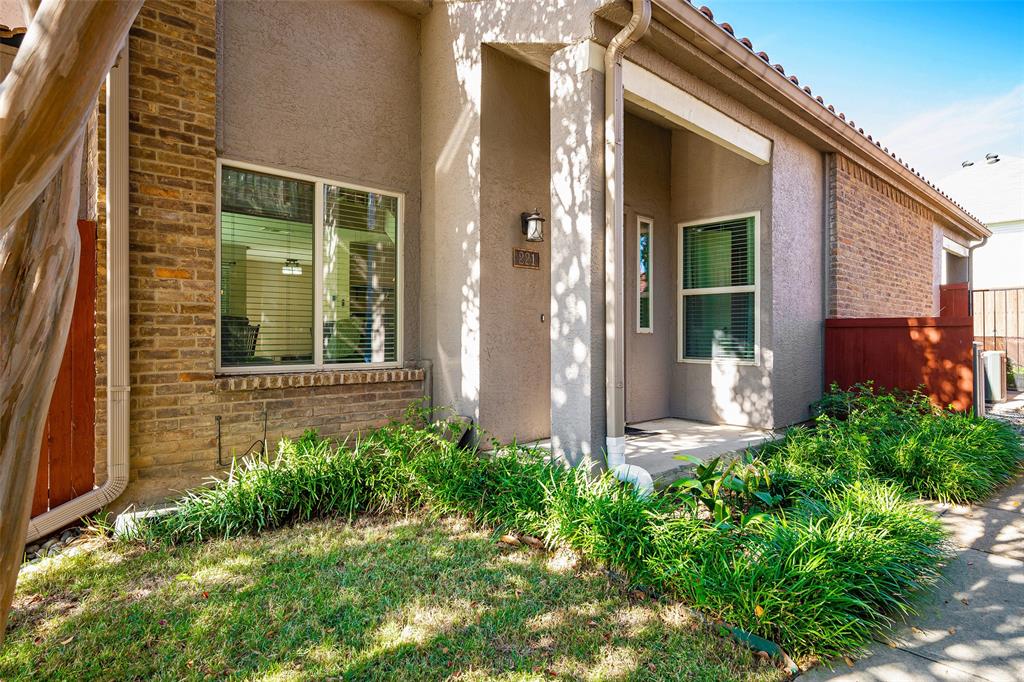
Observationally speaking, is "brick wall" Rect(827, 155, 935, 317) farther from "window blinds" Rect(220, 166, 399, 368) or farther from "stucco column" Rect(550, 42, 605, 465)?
"window blinds" Rect(220, 166, 399, 368)

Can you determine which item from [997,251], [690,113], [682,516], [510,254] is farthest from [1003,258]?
[682,516]

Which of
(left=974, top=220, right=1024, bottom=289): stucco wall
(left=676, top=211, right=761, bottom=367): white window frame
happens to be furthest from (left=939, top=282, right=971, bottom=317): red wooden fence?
(left=974, top=220, right=1024, bottom=289): stucco wall

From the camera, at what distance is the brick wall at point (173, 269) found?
163 inches

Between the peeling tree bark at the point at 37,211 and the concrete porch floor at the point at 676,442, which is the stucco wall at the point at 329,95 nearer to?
the concrete porch floor at the point at 676,442

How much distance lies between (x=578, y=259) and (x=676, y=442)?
246cm

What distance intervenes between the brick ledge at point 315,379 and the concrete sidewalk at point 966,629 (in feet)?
13.4

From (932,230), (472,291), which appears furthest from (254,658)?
(932,230)

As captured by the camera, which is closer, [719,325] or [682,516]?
[682,516]

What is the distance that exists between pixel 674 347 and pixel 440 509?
419cm

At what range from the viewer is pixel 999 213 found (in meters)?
18.7

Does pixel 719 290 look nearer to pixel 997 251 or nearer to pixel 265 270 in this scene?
pixel 265 270

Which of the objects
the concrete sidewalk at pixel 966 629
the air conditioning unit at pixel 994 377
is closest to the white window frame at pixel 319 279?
the concrete sidewalk at pixel 966 629

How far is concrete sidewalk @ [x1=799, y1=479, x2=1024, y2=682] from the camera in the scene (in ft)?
7.83

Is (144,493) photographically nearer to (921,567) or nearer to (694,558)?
(694,558)
